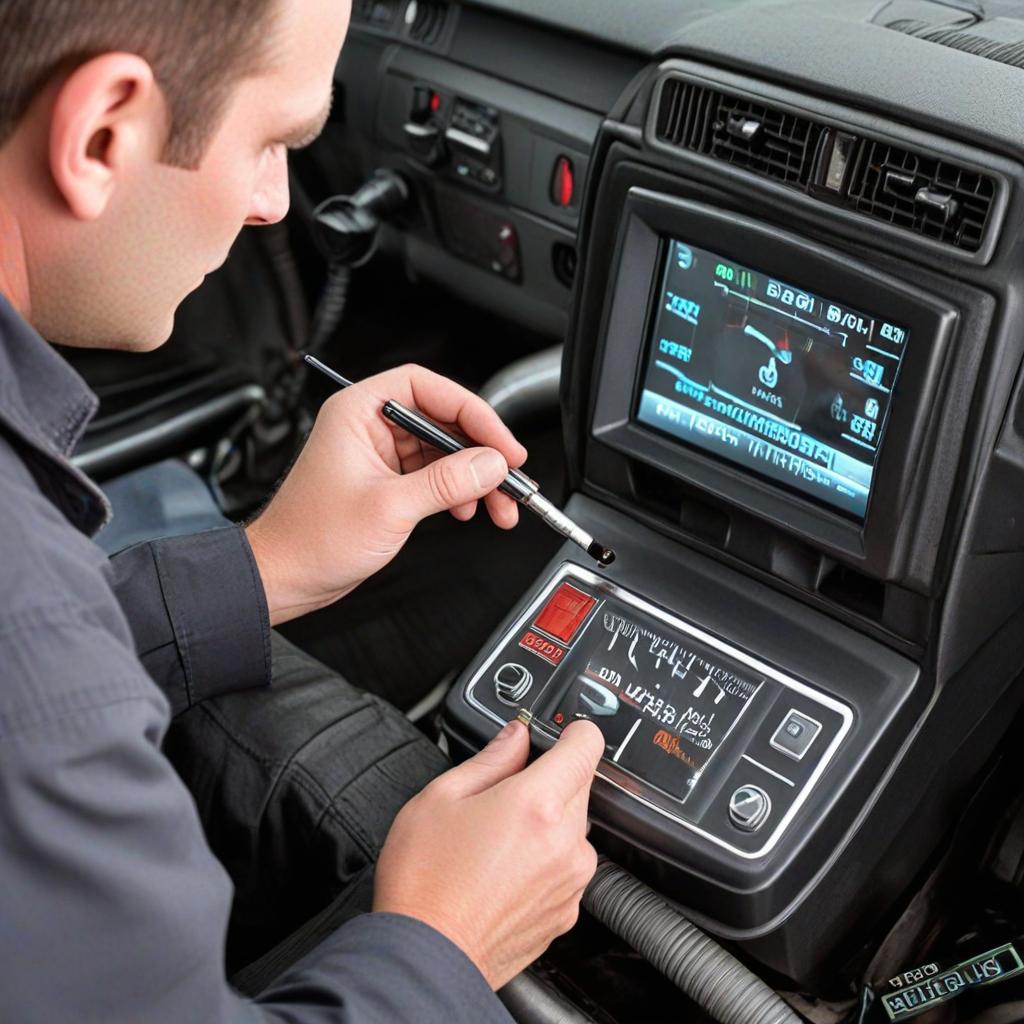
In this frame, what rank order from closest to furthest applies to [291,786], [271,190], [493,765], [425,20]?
[271,190] < [493,765] < [291,786] < [425,20]

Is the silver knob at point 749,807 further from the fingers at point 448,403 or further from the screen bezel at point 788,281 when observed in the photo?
the fingers at point 448,403

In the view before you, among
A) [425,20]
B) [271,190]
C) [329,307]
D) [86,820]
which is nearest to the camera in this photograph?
[86,820]

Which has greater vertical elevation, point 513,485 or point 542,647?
point 513,485

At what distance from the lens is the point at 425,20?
1646mm

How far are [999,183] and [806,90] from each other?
160 millimetres

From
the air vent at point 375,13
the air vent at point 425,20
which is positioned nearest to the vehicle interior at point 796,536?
the air vent at point 425,20

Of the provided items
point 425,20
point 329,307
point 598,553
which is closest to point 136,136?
point 598,553

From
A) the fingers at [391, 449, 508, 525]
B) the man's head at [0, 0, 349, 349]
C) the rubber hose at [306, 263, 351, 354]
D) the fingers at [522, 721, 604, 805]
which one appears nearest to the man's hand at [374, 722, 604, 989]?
the fingers at [522, 721, 604, 805]

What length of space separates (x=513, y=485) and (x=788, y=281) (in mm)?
286

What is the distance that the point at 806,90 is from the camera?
887 mm

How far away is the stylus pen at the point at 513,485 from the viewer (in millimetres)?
1061

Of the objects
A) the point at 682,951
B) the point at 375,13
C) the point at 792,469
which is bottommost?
the point at 682,951

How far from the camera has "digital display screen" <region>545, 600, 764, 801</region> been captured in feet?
3.23

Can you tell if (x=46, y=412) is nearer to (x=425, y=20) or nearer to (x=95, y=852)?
(x=95, y=852)
